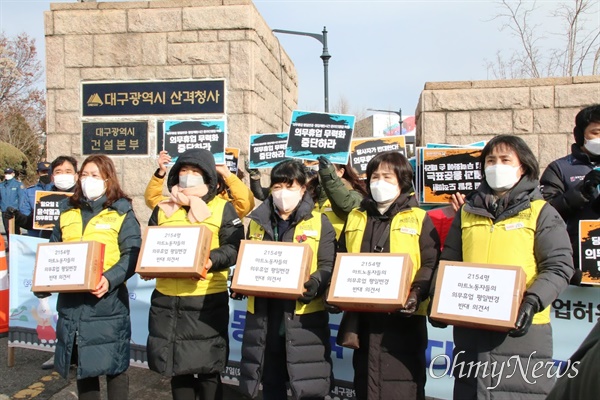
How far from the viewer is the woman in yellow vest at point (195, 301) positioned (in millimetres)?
3473

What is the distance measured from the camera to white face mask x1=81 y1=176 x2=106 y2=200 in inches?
147

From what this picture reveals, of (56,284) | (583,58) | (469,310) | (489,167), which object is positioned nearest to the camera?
(469,310)

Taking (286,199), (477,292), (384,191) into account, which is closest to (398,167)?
(384,191)

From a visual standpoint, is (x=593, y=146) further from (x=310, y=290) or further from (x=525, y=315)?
(x=310, y=290)

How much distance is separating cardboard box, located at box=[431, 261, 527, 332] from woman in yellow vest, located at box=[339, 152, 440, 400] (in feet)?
0.80

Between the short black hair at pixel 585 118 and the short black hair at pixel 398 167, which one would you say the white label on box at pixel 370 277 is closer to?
the short black hair at pixel 398 167

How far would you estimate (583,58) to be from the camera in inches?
388

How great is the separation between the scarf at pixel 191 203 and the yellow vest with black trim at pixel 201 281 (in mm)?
31

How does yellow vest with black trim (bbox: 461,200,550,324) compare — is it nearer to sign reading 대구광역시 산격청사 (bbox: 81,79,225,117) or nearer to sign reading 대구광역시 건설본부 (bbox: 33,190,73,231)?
sign reading 대구광역시 건설본부 (bbox: 33,190,73,231)

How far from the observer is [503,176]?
9.59 ft

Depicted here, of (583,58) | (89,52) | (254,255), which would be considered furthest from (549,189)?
(583,58)

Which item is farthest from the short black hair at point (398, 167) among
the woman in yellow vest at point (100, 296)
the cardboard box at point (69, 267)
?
the cardboard box at point (69, 267)

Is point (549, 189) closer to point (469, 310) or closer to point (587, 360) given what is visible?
point (469, 310)

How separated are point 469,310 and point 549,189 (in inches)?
57.1
